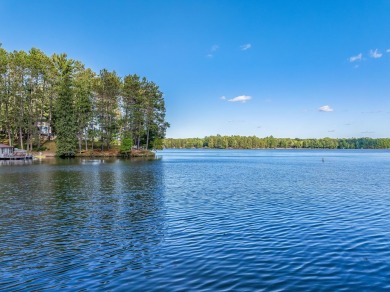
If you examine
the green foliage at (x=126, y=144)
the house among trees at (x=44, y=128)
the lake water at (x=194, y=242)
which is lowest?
the lake water at (x=194, y=242)

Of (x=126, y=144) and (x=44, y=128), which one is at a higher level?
(x=44, y=128)

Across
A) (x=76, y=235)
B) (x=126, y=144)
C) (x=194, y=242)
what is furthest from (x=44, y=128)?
(x=194, y=242)

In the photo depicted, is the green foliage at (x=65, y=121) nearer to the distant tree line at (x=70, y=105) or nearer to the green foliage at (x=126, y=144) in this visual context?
Answer: the distant tree line at (x=70, y=105)

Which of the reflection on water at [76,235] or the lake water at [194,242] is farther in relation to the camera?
the reflection on water at [76,235]

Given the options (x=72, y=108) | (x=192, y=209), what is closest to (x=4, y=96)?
(x=72, y=108)

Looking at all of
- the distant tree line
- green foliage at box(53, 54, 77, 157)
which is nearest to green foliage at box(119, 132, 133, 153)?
the distant tree line

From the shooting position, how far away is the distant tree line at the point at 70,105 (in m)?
94.2

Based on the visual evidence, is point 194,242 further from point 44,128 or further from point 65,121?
point 44,128

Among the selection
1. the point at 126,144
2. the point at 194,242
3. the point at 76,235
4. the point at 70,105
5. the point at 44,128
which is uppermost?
the point at 70,105

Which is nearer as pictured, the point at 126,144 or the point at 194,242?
the point at 194,242

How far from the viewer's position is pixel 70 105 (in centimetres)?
9794

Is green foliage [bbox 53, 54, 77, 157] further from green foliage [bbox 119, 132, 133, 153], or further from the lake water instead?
the lake water

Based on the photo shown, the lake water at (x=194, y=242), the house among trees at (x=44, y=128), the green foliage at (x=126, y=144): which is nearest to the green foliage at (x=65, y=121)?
the house among trees at (x=44, y=128)

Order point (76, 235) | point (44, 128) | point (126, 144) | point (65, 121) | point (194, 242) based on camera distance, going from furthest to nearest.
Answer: point (44, 128), point (126, 144), point (65, 121), point (76, 235), point (194, 242)
